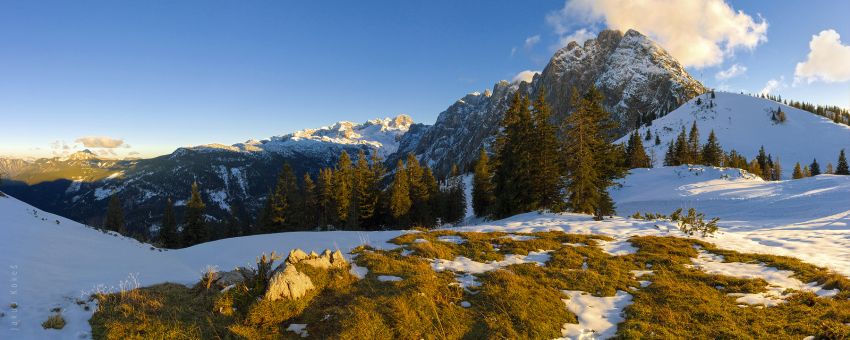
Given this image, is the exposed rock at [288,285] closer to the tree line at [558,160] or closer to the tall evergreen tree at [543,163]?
the tree line at [558,160]

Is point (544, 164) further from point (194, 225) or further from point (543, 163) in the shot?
point (194, 225)

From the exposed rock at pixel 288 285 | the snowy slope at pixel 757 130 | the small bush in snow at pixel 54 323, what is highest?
the snowy slope at pixel 757 130

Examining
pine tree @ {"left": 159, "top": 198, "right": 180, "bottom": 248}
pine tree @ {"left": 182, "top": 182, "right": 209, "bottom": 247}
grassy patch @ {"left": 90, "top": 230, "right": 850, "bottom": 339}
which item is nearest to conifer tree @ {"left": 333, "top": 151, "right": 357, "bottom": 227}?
pine tree @ {"left": 182, "top": 182, "right": 209, "bottom": 247}

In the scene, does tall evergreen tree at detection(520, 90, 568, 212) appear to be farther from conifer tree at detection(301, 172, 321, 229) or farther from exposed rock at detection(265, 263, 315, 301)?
conifer tree at detection(301, 172, 321, 229)

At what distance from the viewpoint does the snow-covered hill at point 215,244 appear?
817cm

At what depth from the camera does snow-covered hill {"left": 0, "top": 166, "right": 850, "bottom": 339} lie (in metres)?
8.17

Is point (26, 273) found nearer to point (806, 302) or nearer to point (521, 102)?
point (806, 302)

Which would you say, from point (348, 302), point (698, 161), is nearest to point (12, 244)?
point (348, 302)

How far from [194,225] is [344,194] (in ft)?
71.4

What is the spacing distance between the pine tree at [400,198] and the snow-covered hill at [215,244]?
2436 centimetres

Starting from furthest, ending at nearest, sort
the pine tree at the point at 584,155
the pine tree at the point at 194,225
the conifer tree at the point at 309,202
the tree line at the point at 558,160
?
the conifer tree at the point at 309,202 < the pine tree at the point at 194,225 < the tree line at the point at 558,160 < the pine tree at the point at 584,155

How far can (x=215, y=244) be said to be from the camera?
16641 millimetres

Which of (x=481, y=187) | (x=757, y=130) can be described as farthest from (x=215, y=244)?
(x=757, y=130)

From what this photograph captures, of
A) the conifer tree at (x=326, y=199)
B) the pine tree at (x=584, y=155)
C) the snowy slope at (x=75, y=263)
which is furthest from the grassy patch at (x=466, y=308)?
the conifer tree at (x=326, y=199)
